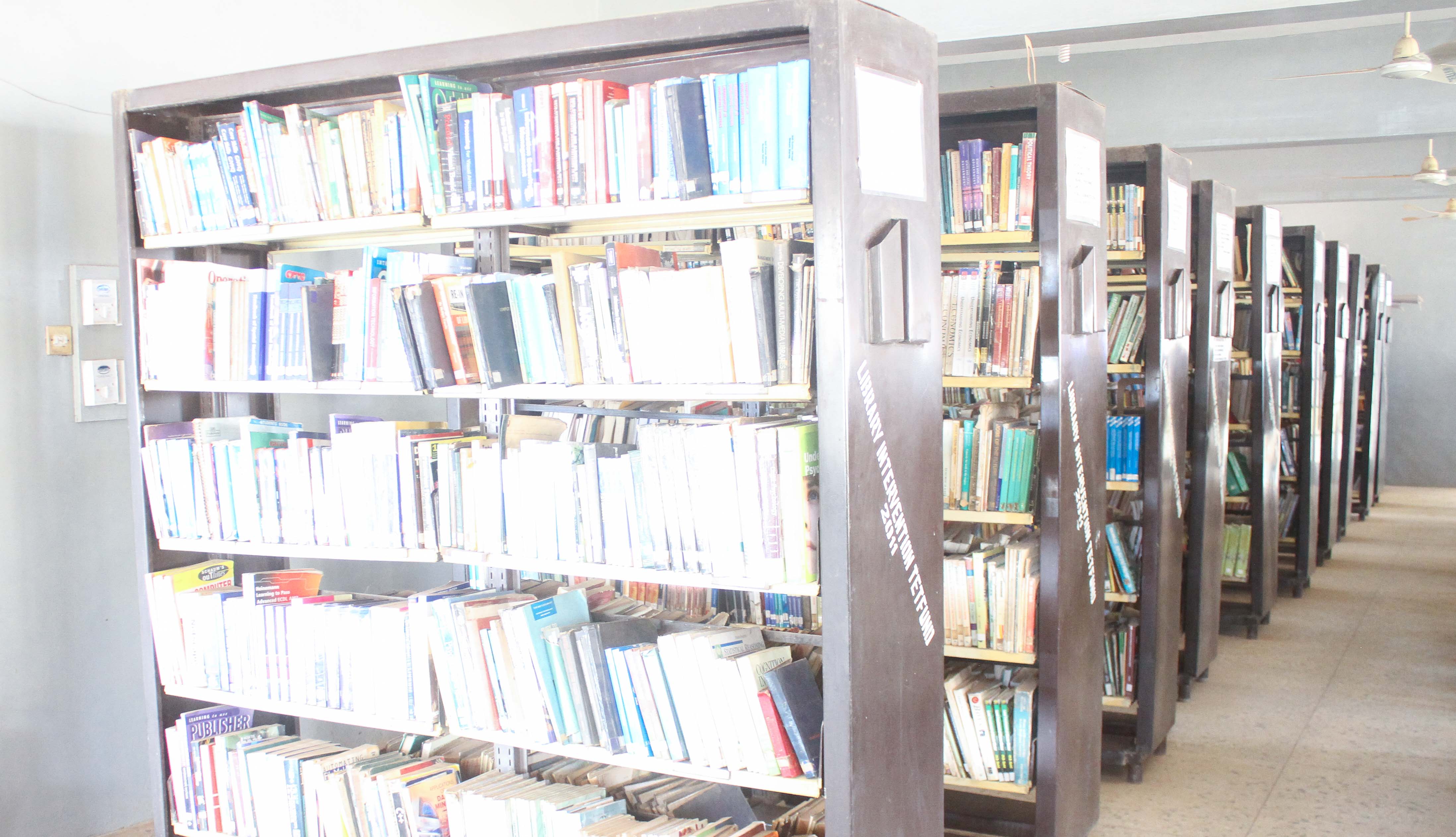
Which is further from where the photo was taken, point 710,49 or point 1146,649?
point 1146,649

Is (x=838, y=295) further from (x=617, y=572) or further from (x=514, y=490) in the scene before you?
(x=514, y=490)

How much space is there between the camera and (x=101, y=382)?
3.51 m

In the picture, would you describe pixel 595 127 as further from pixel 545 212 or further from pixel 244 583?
pixel 244 583

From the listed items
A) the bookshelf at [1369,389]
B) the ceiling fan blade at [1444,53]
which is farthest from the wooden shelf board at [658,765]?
the bookshelf at [1369,389]

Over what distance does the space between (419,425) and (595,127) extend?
0.96 metres

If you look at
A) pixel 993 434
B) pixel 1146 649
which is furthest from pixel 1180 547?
pixel 993 434

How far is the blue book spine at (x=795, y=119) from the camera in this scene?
2068 mm

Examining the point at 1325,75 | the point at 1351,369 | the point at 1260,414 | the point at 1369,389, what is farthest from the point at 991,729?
the point at 1369,389

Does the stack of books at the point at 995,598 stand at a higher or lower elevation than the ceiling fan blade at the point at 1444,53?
lower

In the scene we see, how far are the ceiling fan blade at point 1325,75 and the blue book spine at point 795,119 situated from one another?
512cm

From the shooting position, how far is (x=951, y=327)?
347 centimetres

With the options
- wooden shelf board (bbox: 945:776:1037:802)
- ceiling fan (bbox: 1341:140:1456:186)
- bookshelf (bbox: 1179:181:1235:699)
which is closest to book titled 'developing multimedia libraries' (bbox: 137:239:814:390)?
wooden shelf board (bbox: 945:776:1037:802)

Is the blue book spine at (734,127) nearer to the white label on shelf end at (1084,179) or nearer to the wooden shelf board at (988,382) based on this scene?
the wooden shelf board at (988,382)

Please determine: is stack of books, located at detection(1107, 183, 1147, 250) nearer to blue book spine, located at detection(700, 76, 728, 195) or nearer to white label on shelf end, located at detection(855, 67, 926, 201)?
white label on shelf end, located at detection(855, 67, 926, 201)
